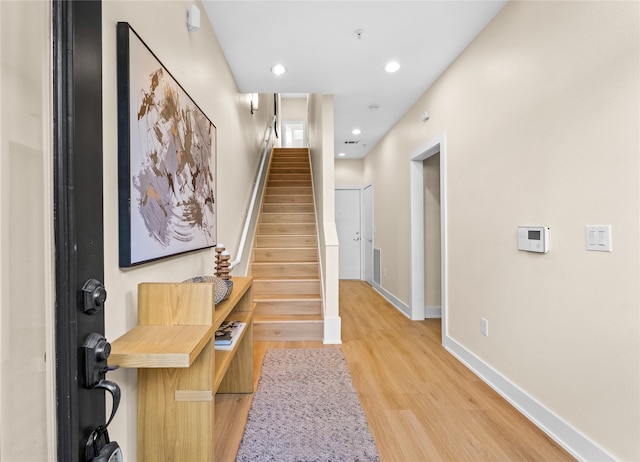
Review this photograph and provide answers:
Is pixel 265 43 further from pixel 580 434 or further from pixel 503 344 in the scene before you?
pixel 580 434

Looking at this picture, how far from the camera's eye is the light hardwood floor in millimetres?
1456

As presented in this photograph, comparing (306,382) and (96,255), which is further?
(306,382)

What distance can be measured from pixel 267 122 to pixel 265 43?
2.92m

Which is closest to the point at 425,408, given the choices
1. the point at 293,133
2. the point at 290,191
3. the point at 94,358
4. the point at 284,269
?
the point at 94,358

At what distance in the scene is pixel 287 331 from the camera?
284cm

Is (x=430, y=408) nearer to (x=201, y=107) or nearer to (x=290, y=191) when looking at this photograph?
(x=201, y=107)

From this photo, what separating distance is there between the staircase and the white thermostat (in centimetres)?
181

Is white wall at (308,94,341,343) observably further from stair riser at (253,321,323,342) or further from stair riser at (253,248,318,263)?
stair riser at (253,248,318,263)

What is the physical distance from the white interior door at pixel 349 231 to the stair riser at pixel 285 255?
7.99 feet

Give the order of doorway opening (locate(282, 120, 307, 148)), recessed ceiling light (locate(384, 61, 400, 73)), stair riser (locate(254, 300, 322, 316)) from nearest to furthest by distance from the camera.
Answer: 1. recessed ceiling light (locate(384, 61, 400, 73))
2. stair riser (locate(254, 300, 322, 316))
3. doorway opening (locate(282, 120, 307, 148))

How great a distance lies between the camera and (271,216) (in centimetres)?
426

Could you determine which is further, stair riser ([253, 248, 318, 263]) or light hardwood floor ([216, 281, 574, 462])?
stair riser ([253, 248, 318, 263])

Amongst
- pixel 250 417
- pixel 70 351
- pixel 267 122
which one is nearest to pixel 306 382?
pixel 250 417

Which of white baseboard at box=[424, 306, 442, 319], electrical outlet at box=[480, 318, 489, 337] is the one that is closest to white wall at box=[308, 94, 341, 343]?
electrical outlet at box=[480, 318, 489, 337]
